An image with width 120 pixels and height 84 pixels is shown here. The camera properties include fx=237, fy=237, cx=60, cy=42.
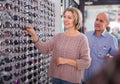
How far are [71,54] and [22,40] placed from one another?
0.53 metres

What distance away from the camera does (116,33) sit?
306 inches

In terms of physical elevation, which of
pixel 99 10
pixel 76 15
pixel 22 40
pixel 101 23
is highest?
pixel 99 10

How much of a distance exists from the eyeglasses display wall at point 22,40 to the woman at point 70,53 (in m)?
0.34

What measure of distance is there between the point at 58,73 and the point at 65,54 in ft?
0.66

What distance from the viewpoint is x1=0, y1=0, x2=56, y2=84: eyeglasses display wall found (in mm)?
2051

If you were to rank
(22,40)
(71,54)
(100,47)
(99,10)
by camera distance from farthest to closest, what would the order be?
(99,10)
(100,47)
(22,40)
(71,54)

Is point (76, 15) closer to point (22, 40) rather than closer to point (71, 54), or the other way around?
point (71, 54)

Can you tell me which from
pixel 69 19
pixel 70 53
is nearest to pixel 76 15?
pixel 69 19

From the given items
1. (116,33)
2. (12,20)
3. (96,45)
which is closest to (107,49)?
(96,45)

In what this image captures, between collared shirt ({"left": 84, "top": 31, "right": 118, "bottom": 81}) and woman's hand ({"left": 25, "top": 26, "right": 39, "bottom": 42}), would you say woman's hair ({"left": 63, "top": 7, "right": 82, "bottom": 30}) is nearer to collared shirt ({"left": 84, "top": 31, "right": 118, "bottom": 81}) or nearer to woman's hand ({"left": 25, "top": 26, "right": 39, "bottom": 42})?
woman's hand ({"left": 25, "top": 26, "right": 39, "bottom": 42})

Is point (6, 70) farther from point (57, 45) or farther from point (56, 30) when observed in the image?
point (56, 30)

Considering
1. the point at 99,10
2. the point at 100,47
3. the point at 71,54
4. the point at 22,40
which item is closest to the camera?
the point at 71,54

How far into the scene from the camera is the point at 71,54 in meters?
2.27

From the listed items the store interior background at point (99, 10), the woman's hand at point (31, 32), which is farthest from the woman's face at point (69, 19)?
the store interior background at point (99, 10)
